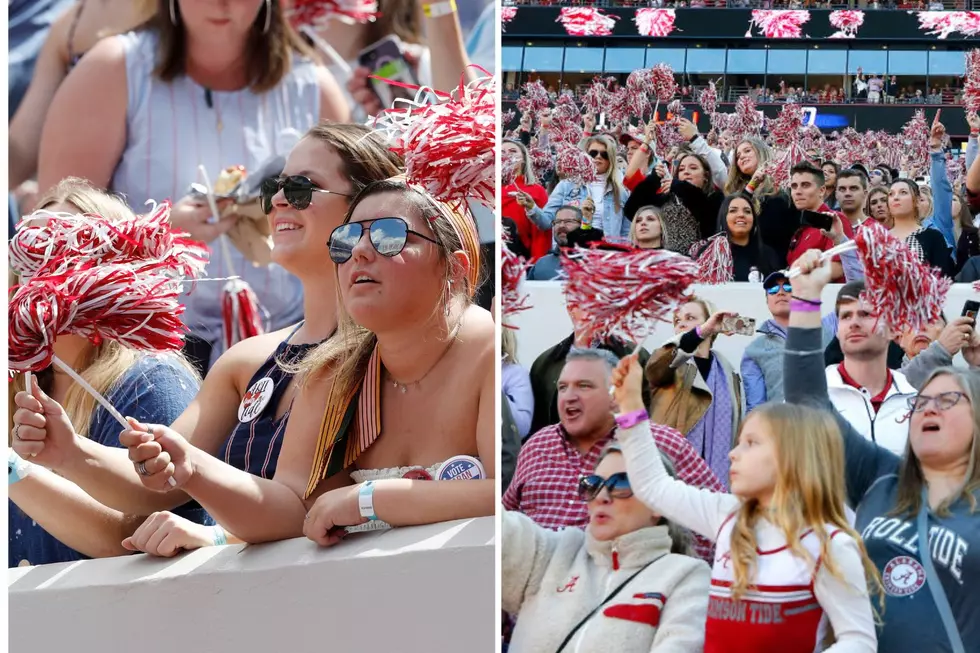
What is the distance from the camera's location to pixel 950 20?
8.60 feet

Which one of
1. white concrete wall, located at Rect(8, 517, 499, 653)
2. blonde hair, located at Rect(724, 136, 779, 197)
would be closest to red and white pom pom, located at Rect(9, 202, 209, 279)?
white concrete wall, located at Rect(8, 517, 499, 653)

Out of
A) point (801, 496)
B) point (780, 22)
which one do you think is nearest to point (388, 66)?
point (780, 22)

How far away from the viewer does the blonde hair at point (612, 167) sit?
2737mm

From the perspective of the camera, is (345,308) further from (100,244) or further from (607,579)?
(607,579)

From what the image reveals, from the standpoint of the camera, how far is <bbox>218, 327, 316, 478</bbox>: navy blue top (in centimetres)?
238

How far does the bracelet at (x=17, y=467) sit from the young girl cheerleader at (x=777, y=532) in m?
1.24

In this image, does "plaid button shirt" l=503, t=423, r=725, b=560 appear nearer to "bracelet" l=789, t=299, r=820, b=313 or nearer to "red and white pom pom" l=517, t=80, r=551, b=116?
"bracelet" l=789, t=299, r=820, b=313

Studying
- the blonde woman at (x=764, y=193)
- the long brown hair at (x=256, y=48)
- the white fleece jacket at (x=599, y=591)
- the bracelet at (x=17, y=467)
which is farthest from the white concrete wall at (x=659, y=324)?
the bracelet at (x=17, y=467)

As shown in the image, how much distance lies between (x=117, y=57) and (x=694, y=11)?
1423 millimetres

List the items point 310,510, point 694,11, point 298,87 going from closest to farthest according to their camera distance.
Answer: point 310,510
point 694,11
point 298,87

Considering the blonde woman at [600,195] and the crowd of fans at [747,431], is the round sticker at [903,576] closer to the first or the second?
the crowd of fans at [747,431]

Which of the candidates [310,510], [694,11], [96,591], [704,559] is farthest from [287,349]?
[694,11]

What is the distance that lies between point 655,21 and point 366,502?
130cm

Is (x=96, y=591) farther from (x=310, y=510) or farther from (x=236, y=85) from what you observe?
(x=236, y=85)
